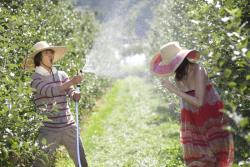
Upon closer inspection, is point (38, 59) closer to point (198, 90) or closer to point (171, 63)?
point (171, 63)

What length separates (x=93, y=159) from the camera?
11.5 metres

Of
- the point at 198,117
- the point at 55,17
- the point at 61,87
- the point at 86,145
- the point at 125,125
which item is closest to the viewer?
the point at 198,117

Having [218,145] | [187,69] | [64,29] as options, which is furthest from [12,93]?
A: [64,29]

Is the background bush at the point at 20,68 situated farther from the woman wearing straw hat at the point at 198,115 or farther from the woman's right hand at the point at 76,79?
the woman wearing straw hat at the point at 198,115

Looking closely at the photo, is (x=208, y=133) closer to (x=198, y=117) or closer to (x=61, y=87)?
(x=198, y=117)

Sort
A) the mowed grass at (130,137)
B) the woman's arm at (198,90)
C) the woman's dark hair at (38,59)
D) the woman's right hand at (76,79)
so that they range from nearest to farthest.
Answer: the woman's arm at (198,90), the woman's right hand at (76,79), the woman's dark hair at (38,59), the mowed grass at (130,137)

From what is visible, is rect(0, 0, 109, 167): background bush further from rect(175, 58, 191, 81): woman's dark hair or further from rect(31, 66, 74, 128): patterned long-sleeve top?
rect(175, 58, 191, 81): woman's dark hair

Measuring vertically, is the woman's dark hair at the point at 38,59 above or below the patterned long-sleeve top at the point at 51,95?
above

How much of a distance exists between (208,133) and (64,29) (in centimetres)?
1121

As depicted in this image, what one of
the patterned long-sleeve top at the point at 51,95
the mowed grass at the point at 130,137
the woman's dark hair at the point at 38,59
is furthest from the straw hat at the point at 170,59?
the mowed grass at the point at 130,137

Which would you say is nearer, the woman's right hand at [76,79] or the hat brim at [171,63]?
the hat brim at [171,63]

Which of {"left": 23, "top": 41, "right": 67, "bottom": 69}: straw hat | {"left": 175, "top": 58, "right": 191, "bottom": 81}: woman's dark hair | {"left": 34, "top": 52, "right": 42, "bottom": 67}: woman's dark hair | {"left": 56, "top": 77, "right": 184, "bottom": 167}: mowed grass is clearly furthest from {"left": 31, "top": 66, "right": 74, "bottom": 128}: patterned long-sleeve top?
{"left": 56, "top": 77, "right": 184, "bottom": 167}: mowed grass

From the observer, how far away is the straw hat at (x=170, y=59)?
17.3ft

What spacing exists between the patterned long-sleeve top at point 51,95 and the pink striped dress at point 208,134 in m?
2.10
